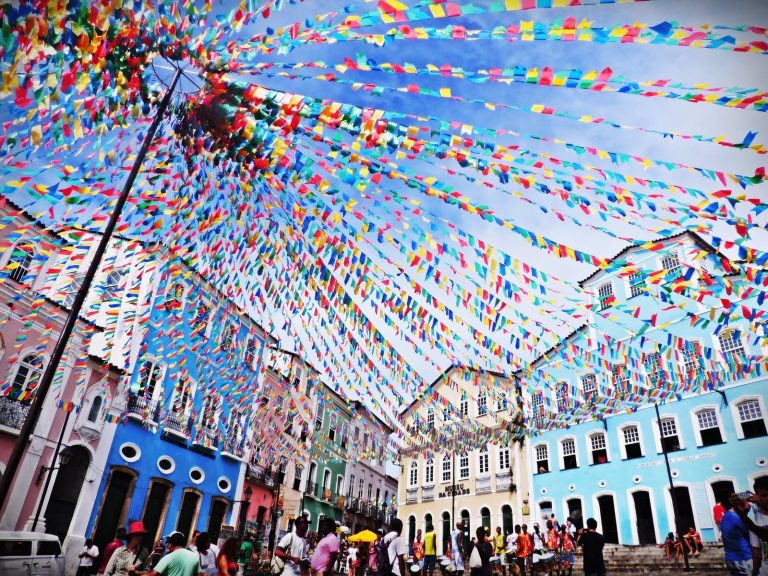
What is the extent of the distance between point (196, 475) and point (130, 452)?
137 inches

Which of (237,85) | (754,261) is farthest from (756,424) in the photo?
(237,85)

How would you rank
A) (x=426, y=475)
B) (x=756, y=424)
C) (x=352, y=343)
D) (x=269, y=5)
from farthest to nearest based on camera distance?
(x=426, y=475) < (x=756, y=424) < (x=352, y=343) < (x=269, y=5)

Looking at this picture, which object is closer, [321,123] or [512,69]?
[512,69]

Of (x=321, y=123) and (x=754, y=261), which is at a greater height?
(x=321, y=123)

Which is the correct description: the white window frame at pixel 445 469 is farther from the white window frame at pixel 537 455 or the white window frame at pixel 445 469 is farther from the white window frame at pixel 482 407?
the white window frame at pixel 537 455

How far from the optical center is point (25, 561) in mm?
7883

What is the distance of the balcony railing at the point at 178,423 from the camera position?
61.8 ft

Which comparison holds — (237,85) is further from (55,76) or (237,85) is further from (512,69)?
(512,69)

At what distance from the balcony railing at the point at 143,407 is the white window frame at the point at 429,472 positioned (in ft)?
55.9

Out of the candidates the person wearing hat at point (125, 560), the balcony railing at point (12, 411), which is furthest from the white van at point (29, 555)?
the balcony railing at point (12, 411)

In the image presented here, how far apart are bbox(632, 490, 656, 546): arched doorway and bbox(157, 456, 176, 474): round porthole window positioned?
18387 millimetres

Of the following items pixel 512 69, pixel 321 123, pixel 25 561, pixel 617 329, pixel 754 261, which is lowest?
pixel 25 561

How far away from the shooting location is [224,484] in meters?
21.1

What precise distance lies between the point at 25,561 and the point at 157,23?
8.54 m
